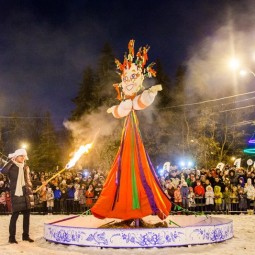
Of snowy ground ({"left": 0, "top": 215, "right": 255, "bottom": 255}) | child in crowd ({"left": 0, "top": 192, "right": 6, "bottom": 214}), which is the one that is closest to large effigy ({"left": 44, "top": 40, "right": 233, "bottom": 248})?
snowy ground ({"left": 0, "top": 215, "right": 255, "bottom": 255})

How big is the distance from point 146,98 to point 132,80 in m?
0.80

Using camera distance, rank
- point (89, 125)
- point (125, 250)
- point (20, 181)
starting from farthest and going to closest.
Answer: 1. point (89, 125)
2. point (20, 181)
3. point (125, 250)

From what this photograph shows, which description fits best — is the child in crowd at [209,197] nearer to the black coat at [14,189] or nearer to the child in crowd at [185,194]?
the child in crowd at [185,194]

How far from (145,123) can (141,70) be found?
32.5 meters

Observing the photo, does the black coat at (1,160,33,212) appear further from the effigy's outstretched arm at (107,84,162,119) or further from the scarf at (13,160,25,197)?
the effigy's outstretched arm at (107,84,162,119)

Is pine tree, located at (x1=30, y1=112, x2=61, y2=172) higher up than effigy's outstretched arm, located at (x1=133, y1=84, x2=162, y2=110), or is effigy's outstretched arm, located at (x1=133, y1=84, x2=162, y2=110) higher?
pine tree, located at (x1=30, y1=112, x2=61, y2=172)

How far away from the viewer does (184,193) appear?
18562 mm

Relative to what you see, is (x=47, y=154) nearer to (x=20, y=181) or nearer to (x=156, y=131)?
(x=156, y=131)

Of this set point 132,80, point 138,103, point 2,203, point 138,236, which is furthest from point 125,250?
point 2,203

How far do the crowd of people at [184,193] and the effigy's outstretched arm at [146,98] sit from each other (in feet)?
25.6

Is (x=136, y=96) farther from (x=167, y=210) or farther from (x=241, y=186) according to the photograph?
(x=241, y=186)

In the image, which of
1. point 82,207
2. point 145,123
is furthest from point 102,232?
point 145,123

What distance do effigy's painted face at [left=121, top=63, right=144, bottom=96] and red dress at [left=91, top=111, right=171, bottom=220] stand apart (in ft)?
1.92

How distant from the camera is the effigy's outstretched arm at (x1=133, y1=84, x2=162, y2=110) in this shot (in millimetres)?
10407
